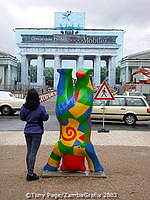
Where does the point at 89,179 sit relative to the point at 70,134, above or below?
below

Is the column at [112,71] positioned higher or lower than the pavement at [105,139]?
higher

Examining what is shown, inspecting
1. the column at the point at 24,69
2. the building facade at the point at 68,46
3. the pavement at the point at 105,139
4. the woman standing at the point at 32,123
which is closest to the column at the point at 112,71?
the building facade at the point at 68,46

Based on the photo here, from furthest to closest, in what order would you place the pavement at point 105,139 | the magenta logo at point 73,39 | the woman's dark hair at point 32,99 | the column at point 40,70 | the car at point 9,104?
the column at point 40,70 < the magenta logo at point 73,39 < the car at point 9,104 < the pavement at point 105,139 < the woman's dark hair at point 32,99

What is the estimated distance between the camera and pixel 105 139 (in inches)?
454

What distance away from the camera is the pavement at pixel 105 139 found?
1065 cm

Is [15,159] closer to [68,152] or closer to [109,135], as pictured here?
[68,152]

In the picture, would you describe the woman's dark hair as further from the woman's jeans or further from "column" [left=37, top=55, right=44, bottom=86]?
"column" [left=37, top=55, right=44, bottom=86]

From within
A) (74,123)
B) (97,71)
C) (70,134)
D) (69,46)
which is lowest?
(70,134)

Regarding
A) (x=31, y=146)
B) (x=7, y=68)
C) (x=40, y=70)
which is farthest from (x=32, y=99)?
(x=7, y=68)

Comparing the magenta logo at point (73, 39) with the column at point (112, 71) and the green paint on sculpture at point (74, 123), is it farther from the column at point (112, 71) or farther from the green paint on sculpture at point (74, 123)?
the green paint on sculpture at point (74, 123)

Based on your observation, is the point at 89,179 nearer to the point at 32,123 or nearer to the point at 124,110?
the point at 32,123

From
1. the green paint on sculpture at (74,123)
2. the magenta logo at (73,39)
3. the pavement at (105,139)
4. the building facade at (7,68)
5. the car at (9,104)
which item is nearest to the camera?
the green paint on sculpture at (74,123)

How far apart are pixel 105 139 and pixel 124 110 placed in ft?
16.3

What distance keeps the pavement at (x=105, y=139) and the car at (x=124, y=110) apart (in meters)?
3.13
